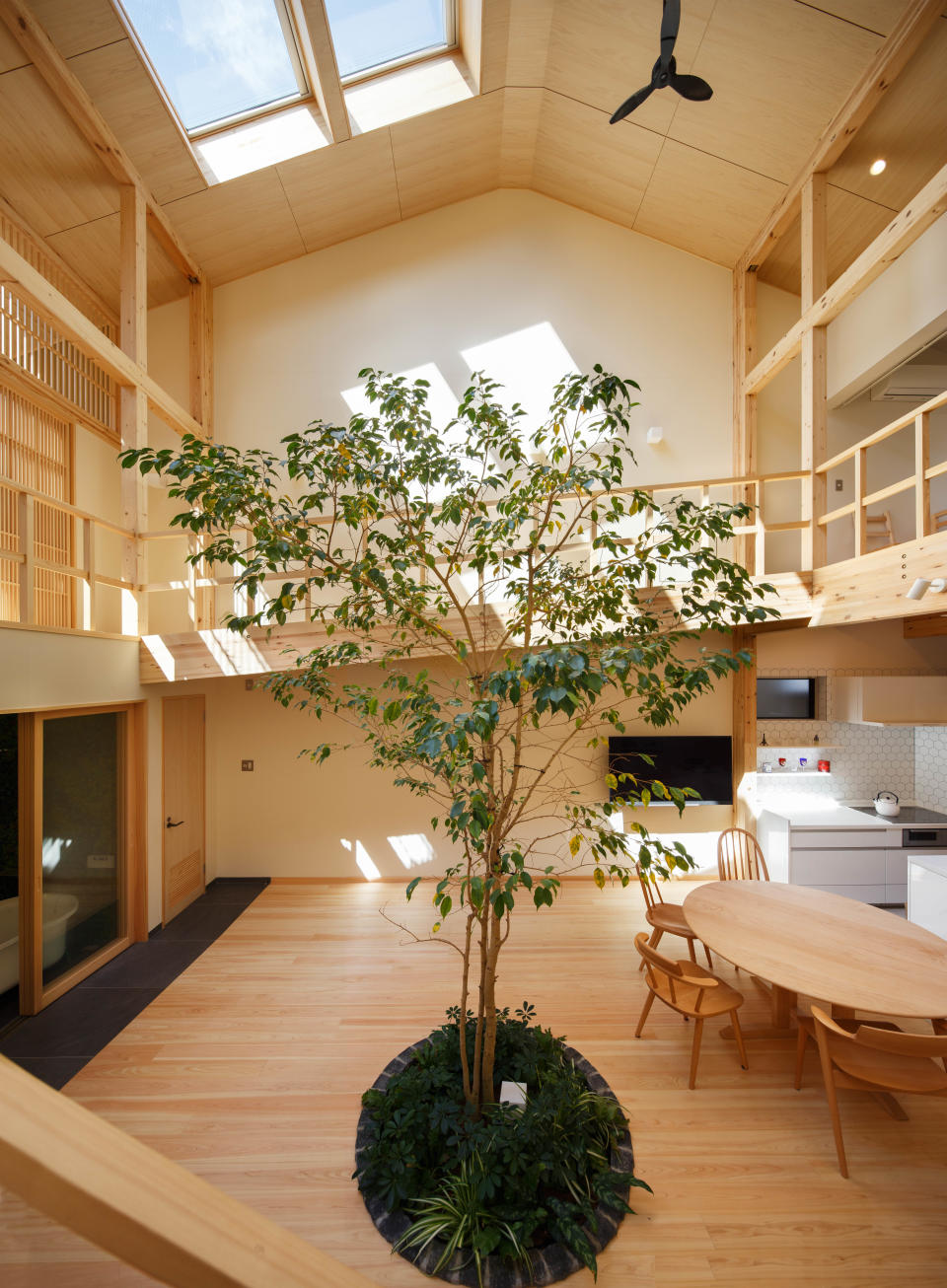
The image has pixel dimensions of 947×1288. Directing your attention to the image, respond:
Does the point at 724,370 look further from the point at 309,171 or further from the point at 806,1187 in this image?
the point at 806,1187

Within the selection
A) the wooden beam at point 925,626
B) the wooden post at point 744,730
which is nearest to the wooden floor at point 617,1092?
the wooden post at point 744,730

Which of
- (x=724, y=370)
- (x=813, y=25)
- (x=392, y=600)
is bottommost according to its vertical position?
(x=392, y=600)

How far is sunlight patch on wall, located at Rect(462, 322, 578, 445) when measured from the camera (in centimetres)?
607

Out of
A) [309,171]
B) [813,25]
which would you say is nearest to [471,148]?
[309,171]

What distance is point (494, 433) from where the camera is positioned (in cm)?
280

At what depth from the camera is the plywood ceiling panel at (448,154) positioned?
16.9 feet

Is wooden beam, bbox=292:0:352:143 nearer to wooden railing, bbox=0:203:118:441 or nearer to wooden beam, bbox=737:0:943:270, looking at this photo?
wooden railing, bbox=0:203:118:441

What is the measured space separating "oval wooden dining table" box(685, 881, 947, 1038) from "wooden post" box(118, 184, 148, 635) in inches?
173

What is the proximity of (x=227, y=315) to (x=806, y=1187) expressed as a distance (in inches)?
302

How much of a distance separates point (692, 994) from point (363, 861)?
3.53m

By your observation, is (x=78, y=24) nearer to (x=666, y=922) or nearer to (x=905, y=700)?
(x=666, y=922)

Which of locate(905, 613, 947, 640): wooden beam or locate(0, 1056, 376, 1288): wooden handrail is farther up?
locate(905, 613, 947, 640): wooden beam

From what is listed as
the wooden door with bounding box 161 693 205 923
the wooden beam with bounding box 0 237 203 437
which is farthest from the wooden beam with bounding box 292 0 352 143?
the wooden door with bounding box 161 693 205 923

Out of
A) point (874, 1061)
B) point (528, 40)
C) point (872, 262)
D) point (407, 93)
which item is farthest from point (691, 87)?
point (874, 1061)
